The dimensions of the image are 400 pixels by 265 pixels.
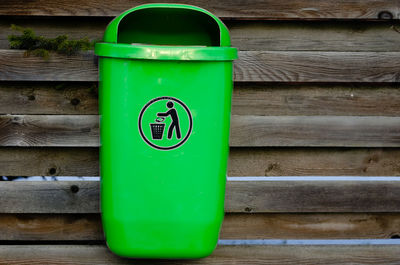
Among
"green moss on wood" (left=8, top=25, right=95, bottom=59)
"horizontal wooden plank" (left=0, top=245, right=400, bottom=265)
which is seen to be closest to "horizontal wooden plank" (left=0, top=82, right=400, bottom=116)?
"green moss on wood" (left=8, top=25, right=95, bottom=59)

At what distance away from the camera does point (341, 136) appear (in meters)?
2.30

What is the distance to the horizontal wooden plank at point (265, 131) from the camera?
7.27 feet

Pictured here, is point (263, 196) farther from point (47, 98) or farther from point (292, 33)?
point (47, 98)

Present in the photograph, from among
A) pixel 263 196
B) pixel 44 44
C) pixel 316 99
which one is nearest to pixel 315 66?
pixel 316 99

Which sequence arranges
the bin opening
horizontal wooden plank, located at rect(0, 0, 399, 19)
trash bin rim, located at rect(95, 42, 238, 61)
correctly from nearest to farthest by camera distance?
trash bin rim, located at rect(95, 42, 238, 61) → the bin opening → horizontal wooden plank, located at rect(0, 0, 399, 19)

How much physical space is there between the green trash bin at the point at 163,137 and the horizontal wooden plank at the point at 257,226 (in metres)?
0.39

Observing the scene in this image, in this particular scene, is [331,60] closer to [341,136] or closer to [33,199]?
[341,136]

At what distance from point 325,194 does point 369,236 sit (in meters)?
0.32

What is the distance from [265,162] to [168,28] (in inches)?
30.2

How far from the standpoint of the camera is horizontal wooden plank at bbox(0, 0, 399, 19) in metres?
2.13

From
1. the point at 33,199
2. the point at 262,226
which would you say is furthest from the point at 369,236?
the point at 33,199

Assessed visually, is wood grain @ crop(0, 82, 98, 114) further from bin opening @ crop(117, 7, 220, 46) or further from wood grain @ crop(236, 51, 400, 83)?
wood grain @ crop(236, 51, 400, 83)

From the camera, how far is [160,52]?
176 centimetres

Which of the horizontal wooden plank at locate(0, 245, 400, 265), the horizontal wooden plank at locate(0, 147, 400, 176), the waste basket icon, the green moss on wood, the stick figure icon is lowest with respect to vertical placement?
the horizontal wooden plank at locate(0, 245, 400, 265)
